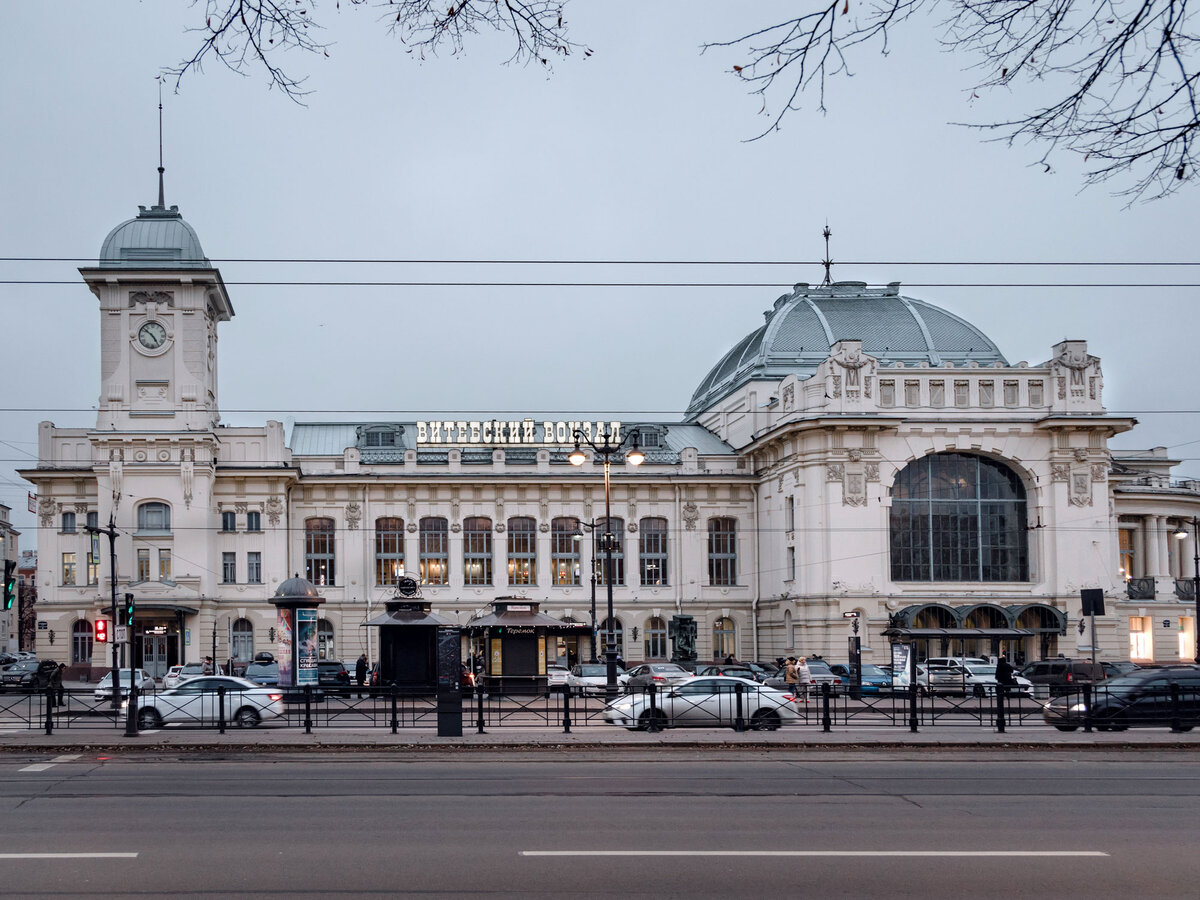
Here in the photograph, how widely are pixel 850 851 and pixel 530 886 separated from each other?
12.8 ft

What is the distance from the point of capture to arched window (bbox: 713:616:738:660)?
81.4 meters

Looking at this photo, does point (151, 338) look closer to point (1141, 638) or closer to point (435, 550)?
point (435, 550)

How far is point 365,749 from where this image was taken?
1129 inches

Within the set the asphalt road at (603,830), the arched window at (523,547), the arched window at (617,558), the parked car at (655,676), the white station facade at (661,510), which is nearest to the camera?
the asphalt road at (603,830)

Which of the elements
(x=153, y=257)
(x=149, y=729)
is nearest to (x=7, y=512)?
(x=153, y=257)

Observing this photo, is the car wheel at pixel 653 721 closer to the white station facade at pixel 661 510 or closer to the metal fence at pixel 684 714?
the metal fence at pixel 684 714

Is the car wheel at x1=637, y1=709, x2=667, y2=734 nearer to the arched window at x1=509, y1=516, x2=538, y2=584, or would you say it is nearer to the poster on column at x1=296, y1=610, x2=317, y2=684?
the poster on column at x1=296, y1=610, x2=317, y2=684

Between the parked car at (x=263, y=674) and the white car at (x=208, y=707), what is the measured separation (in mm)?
14519

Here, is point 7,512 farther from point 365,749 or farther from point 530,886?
point 530,886

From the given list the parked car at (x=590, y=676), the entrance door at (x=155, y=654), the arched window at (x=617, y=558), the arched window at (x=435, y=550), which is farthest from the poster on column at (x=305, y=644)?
the arched window at (x=617, y=558)

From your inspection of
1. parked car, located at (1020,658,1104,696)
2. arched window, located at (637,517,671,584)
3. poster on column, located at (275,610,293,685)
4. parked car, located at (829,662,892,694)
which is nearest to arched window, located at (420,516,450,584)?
arched window, located at (637,517,671,584)

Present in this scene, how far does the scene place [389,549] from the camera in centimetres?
8050

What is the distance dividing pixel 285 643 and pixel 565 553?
3394 cm

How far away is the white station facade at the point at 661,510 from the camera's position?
237 ft
